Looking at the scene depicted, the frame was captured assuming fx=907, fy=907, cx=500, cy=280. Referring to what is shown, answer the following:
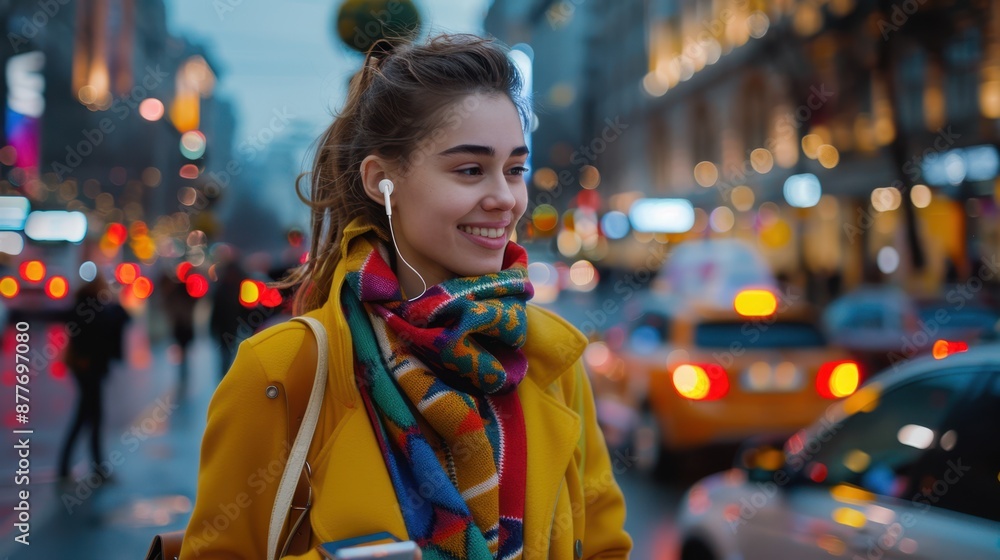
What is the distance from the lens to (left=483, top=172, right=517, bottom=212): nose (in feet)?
6.32

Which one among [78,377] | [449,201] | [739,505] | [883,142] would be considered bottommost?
[739,505]

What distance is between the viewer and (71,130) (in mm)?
29703

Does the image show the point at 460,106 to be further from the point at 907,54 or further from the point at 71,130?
the point at 71,130

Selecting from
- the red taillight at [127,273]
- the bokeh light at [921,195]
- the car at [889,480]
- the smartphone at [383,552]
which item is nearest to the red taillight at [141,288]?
the red taillight at [127,273]

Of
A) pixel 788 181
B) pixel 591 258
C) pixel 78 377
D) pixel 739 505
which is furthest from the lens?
pixel 591 258

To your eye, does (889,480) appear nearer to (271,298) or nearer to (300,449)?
(300,449)

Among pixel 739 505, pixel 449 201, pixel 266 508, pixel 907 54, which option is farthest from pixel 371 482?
pixel 907 54

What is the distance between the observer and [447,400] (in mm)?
1825

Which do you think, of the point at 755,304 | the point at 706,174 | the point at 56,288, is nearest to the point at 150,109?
the point at 56,288

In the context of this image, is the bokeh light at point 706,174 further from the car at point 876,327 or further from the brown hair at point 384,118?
the brown hair at point 384,118

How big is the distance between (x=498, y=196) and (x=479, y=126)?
153 millimetres

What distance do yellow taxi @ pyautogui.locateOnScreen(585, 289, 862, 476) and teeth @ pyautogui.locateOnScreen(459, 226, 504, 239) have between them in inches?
264

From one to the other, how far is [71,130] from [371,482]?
3159cm

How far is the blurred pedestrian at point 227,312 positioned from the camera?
12.7 metres
